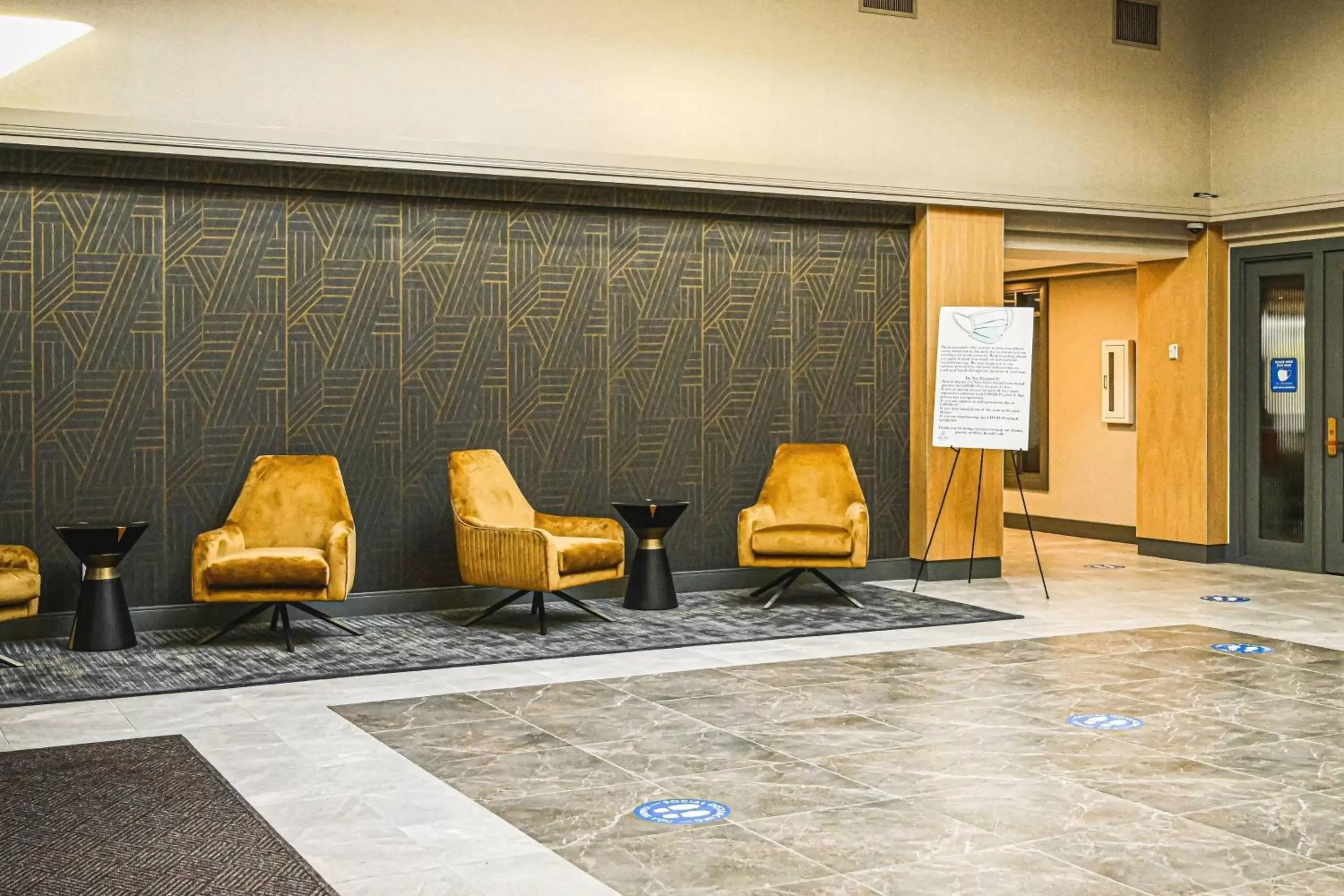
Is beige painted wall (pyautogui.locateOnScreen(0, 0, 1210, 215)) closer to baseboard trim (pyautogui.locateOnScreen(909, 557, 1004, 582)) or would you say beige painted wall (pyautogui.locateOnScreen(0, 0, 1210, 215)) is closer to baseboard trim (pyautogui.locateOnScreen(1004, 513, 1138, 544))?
baseboard trim (pyautogui.locateOnScreen(909, 557, 1004, 582))

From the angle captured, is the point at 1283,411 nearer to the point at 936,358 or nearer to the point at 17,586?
the point at 936,358

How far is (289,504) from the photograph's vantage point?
7758 mm

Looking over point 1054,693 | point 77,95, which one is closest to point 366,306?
point 77,95

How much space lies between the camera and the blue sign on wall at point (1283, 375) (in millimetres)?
10422

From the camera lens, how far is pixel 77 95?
7273mm

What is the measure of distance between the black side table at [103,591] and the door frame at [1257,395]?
807 centimetres

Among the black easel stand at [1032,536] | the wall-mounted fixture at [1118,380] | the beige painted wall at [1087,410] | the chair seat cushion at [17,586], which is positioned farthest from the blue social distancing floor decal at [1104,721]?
the wall-mounted fixture at [1118,380]

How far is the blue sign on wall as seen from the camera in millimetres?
10422

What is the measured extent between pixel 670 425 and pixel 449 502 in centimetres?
158

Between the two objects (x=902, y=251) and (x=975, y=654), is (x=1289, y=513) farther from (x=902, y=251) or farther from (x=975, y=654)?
(x=975, y=654)

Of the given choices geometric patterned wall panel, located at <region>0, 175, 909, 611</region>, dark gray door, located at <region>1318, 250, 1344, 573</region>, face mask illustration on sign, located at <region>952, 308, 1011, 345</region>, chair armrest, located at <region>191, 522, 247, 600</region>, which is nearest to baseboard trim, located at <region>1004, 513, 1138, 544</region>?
dark gray door, located at <region>1318, 250, 1344, 573</region>

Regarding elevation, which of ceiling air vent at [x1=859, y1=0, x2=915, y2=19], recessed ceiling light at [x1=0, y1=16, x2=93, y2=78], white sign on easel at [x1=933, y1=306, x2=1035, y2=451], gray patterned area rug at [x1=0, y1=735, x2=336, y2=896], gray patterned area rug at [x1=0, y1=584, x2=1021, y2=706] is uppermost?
ceiling air vent at [x1=859, y1=0, x2=915, y2=19]

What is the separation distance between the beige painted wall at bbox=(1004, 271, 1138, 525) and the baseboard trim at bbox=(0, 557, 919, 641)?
3020 mm

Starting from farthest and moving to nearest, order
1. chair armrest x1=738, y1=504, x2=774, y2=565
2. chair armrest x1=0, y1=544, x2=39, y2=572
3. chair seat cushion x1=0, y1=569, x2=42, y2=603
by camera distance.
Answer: chair armrest x1=738, y1=504, x2=774, y2=565, chair armrest x1=0, y1=544, x2=39, y2=572, chair seat cushion x1=0, y1=569, x2=42, y2=603
